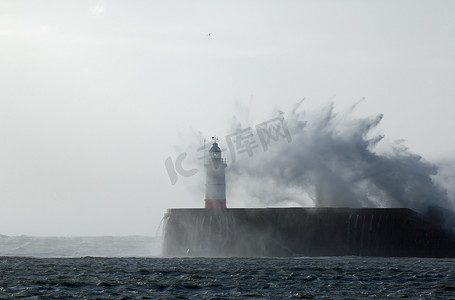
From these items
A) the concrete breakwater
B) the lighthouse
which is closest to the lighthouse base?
the lighthouse

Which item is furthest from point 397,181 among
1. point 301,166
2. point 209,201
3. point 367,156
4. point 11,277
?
point 11,277

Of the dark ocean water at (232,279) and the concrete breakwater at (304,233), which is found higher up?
the concrete breakwater at (304,233)

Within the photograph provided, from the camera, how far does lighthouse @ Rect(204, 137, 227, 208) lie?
45688mm

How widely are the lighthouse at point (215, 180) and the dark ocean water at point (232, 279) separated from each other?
901 cm

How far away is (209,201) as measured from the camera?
45.8 meters

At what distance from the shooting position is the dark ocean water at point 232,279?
2384 cm

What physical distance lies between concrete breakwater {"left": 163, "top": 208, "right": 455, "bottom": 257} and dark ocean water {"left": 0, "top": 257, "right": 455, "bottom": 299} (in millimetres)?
2617

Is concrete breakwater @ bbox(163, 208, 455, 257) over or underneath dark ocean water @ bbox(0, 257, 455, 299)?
over

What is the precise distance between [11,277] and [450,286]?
44.6 ft

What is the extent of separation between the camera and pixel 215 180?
151 feet

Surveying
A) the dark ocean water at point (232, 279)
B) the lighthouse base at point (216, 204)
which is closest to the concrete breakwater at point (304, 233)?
the lighthouse base at point (216, 204)

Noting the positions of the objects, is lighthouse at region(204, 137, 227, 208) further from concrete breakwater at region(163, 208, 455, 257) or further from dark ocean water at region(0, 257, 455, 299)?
dark ocean water at region(0, 257, 455, 299)

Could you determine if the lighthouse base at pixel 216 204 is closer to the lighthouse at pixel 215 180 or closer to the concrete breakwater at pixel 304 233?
the lighthouse at pixel 215 180

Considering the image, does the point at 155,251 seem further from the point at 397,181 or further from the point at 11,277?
the point at 11,277
